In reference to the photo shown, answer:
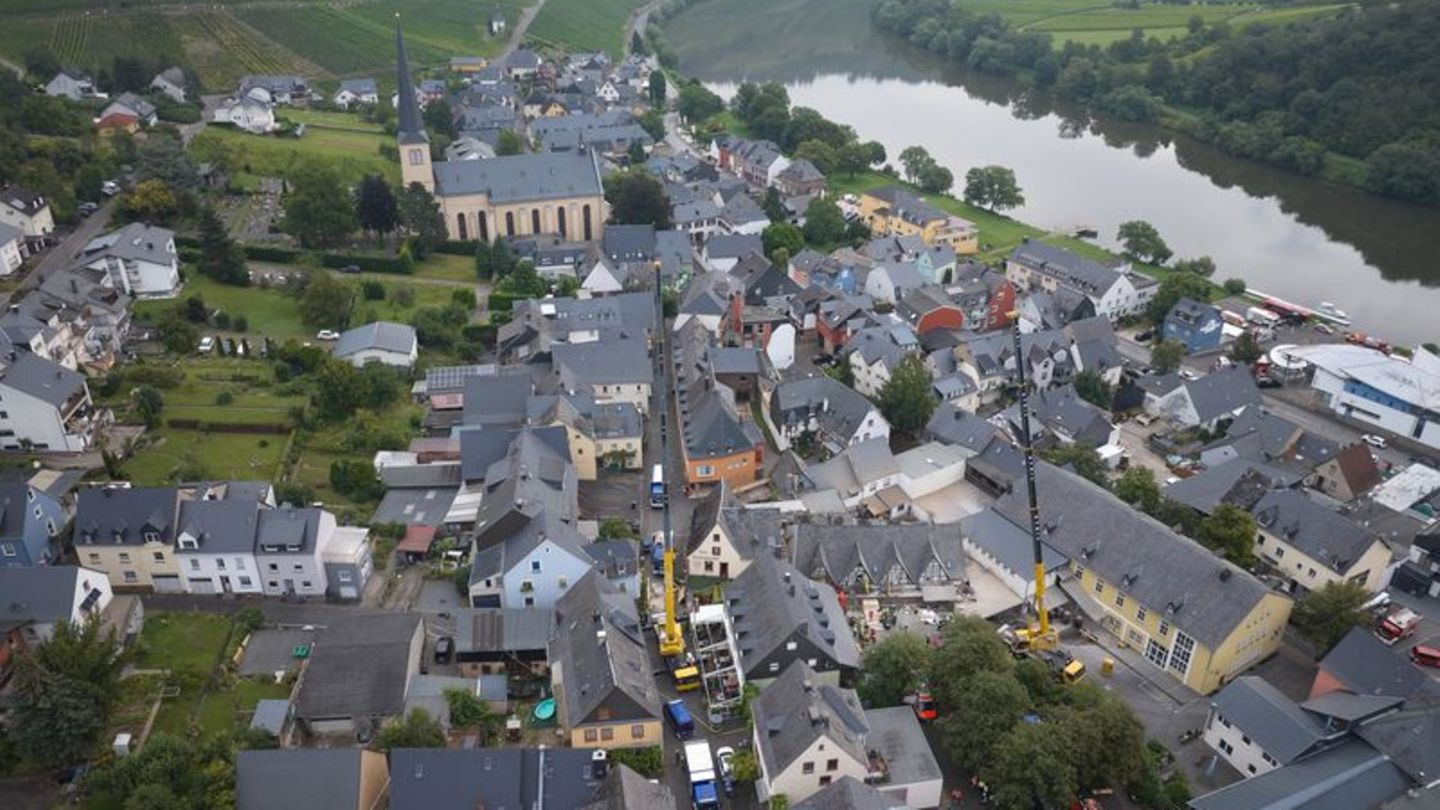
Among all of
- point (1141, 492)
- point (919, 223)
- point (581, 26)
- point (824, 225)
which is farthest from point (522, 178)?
point (581, 26)

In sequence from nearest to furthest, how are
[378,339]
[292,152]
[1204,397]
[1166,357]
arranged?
[1204,397]
[378,339]
[1166,357]
[292,152]

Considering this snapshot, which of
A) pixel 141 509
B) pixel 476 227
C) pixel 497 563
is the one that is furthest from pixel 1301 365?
pixel 141 509

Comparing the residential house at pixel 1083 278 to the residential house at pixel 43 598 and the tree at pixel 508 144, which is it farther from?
the residential house at pixel 43 598

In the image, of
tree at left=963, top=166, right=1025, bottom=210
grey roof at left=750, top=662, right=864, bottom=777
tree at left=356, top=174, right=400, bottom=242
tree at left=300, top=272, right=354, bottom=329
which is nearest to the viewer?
grey roof at left=750, top=662, right=864, bottom=777

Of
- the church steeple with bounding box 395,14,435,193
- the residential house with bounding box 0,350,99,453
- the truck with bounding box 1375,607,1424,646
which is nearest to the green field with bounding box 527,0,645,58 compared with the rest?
the church steeple with bounding box 395,14,435,193

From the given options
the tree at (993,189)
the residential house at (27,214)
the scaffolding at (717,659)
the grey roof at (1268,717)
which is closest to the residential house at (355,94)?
the residential house at (27,214)

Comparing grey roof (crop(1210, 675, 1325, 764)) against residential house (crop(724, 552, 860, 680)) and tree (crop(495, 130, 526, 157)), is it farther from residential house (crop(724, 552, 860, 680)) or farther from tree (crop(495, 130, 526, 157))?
tree (crop(495, 130, 526, 157))

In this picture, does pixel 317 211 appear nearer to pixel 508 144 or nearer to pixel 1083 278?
pixel 508 144
